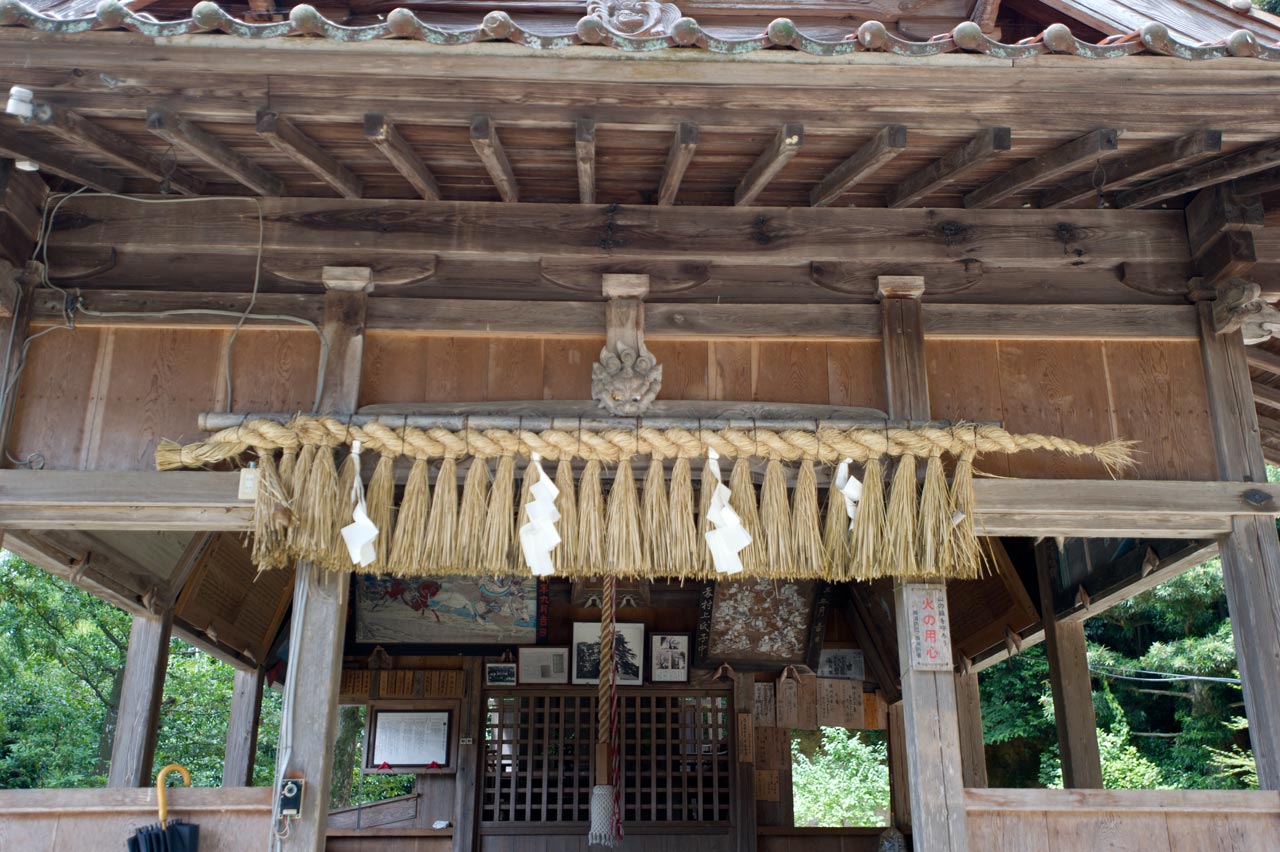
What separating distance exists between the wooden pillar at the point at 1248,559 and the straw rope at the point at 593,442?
2.81 feet

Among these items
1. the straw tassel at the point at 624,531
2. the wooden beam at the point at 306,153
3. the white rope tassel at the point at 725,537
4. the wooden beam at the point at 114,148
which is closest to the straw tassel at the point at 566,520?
the straw tassel at the point at 624,531

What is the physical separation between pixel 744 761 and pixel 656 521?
146 inches

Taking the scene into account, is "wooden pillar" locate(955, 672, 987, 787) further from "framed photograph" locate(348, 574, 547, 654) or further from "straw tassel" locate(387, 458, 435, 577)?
"straw tassel" locate(387, 458, 435, 577)

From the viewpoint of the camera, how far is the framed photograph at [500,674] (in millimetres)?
6816

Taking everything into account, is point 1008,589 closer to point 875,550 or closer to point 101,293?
point 875,550

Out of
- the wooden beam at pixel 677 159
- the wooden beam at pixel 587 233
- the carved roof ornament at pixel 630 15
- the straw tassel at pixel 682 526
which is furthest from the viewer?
the wooden beam at pixel 587 233

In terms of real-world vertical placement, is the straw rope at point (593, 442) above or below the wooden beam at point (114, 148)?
below

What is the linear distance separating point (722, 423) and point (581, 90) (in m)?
1.22

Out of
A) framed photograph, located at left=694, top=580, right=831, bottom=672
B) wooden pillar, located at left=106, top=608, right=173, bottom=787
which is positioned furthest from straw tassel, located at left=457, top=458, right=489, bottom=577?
framed photograph, located at left=694, top=580, right=831, bottom=672

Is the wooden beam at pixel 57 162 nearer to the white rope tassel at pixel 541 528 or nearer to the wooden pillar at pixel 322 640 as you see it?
the wooden pillar at pixel 322 640

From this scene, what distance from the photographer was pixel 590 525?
3516 mm

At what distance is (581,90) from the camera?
3.17 meters

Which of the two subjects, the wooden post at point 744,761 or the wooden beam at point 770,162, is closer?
the wooden beam at point 770,162

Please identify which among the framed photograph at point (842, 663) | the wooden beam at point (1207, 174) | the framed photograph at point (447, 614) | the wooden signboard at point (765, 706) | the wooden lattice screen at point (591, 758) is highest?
the wooden beam at point (1207, 174)
